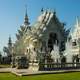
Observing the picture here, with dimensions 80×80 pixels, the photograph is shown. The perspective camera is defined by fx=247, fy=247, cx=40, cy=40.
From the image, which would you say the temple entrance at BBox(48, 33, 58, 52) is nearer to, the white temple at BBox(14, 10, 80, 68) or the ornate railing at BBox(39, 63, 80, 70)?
the white temple at BBox(14, 10, 80, 68)

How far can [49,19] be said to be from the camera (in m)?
59.8

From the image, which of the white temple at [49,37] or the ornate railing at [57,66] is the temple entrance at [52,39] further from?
the ornate railing at [57,66]

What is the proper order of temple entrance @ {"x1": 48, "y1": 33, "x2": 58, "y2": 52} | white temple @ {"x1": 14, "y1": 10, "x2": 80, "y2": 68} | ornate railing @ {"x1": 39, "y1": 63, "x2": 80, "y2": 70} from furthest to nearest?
temple entrance @ {"x1": 48, "y1": 33, "x2": 58, "y2": 52}, white temple @ {"x1": 14, "y1": 10, "x2": 80, "y2": 68}, ornate railing @ {"x1": 39, "y1": 63, "x2": 80, "y2": 70}

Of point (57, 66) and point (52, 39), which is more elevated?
point (52, 39)

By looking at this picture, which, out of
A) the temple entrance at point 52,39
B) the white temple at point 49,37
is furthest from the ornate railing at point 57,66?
the temple entrance at point 52,39

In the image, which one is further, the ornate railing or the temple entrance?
the temple entrance

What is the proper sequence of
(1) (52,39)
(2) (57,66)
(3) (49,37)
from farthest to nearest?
(1) (52,39), (3) (49,37), (2) (57,66)

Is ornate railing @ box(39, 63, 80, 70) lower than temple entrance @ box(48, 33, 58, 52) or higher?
lower

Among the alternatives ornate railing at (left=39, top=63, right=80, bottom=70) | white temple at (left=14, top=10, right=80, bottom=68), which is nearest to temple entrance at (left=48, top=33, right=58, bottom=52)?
white temple at (left=14, top=10, right=80, bottom=68)

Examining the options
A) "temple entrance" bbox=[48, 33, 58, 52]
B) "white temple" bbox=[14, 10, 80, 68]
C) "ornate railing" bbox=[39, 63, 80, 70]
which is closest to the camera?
"ornate railing" bbox=[39, 63, 80, 70]

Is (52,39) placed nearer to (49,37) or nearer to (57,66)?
(49,37)

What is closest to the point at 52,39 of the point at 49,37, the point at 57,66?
the point at 49,37

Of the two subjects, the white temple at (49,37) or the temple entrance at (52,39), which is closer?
the white temple at (49,37)

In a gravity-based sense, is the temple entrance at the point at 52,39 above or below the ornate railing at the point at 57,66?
above
